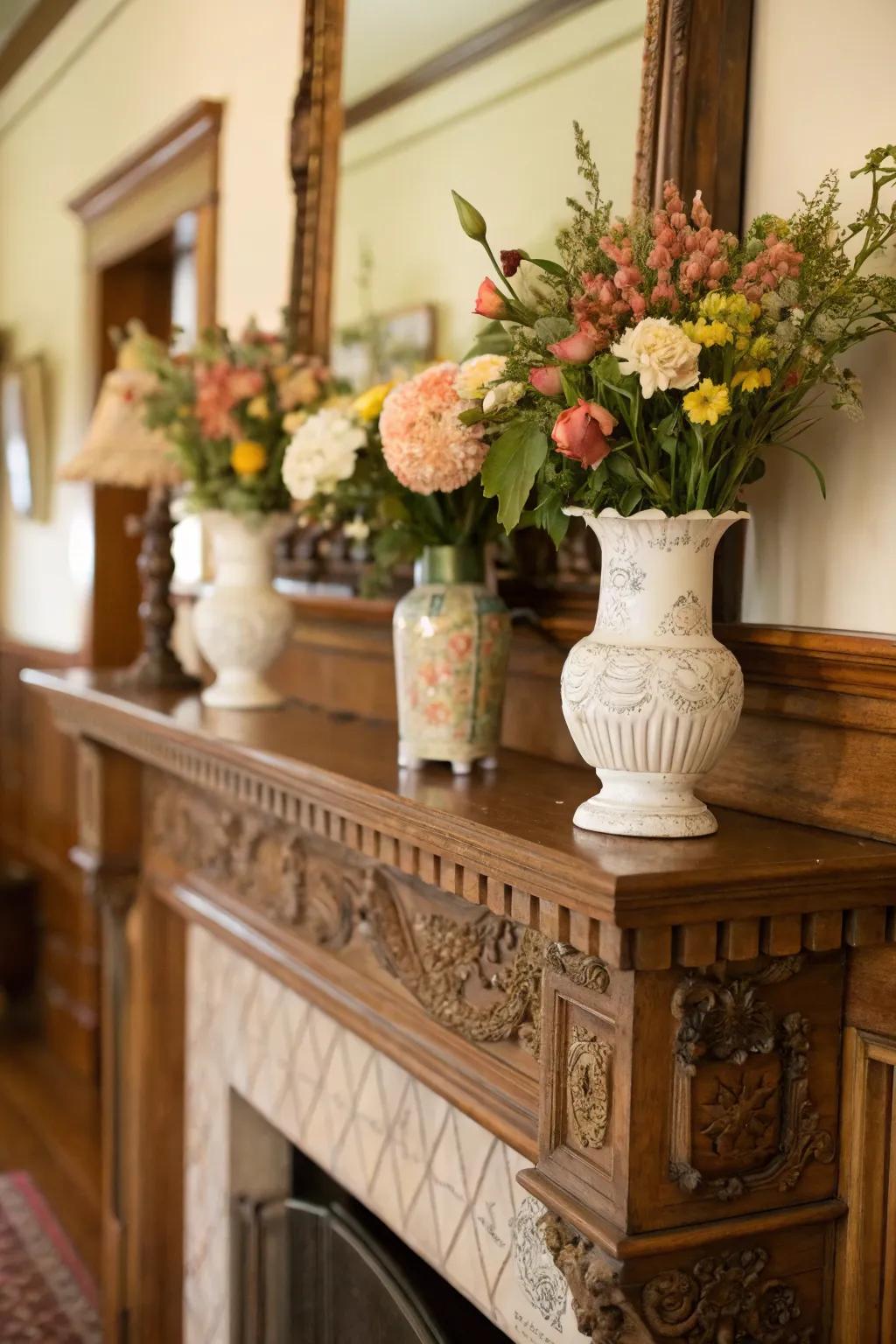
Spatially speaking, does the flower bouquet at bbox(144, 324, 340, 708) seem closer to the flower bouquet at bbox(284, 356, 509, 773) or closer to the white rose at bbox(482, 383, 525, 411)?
the flower bouquet at bbox(284, 356, 509, 773)

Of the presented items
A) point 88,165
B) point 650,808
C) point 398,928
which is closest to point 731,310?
point 650,808

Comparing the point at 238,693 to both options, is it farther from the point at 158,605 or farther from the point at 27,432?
the point at 27,432

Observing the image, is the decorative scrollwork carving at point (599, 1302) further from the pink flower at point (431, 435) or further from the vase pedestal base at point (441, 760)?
the pink flower at point (431, 435)

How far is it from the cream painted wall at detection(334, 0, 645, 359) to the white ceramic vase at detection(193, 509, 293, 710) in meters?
0.45

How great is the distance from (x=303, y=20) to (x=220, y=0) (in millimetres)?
797

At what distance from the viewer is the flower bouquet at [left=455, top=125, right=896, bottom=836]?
1.16 metres

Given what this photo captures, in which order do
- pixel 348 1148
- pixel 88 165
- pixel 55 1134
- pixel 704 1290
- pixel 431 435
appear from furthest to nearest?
pixel 55 1134 < pixel 88 165 < pixel 348 1148 < pixel 431 435 < pixel 704 1290

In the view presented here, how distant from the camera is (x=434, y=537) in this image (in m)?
1.70

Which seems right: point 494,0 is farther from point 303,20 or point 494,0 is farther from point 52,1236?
point 52,1236

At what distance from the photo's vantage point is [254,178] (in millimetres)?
2996

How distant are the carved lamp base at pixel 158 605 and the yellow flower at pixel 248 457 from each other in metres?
0.70

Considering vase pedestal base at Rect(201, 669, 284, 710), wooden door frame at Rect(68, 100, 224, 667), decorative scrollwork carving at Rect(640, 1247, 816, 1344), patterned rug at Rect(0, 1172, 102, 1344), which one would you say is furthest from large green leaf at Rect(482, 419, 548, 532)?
patterned rug at Rect(0, 1172, 102, 1344)

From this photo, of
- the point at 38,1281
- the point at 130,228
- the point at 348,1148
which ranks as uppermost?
the point at 130,228

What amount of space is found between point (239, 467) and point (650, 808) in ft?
3.88
